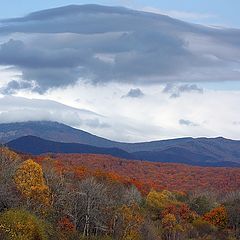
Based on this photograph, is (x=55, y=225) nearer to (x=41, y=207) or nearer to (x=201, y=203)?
(x=41, y=207)

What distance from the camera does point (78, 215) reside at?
88688mm

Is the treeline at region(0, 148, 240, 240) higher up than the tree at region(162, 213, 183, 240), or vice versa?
the treeline at region(0, 148, 240, 240)

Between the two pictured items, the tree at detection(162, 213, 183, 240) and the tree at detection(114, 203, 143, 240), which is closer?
the tree at detection(114, 203, 143, 240)

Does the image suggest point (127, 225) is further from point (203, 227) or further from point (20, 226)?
point (203, 227)

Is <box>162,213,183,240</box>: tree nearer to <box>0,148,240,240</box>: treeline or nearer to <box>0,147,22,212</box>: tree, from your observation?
<box>0,148,240,240</box>: treeline

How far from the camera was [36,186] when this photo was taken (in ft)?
283

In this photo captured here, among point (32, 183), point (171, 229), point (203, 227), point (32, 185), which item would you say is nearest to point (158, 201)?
point (203, 227)

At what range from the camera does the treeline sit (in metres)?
68.4

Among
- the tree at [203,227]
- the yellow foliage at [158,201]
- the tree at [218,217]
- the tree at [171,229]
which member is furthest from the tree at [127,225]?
the yellow foliage at [158,201]

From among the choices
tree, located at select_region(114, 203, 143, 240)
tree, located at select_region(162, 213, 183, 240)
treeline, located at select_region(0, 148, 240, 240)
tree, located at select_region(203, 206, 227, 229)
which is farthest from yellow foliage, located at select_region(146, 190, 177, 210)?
tree, located at select_region(114, 203, 143, 240)

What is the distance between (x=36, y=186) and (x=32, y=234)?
21.5 meters

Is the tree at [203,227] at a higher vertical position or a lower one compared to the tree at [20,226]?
lower

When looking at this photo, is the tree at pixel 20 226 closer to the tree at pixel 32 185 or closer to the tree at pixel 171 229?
the tree at pixel 32 185

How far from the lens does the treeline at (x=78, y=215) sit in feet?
224
